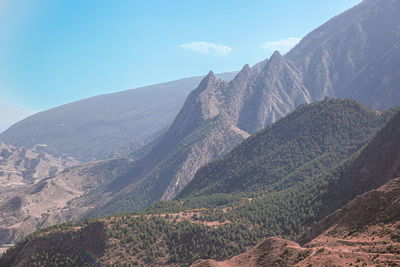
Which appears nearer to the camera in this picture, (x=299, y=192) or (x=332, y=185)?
(x=332, y=185)

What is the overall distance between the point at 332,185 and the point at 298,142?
83.8 m

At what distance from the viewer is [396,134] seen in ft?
327

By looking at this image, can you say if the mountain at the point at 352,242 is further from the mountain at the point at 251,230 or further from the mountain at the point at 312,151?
the mountain at the point at 312,151

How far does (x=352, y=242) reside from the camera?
155 ft

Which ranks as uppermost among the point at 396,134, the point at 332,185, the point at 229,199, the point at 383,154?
the point at 396,134

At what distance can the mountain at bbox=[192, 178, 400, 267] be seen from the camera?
40.8m

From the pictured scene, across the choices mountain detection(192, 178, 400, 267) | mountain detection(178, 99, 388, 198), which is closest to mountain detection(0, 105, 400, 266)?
mountain detection(192, 178, 400, 267)

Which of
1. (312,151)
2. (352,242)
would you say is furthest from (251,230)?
(312,151)

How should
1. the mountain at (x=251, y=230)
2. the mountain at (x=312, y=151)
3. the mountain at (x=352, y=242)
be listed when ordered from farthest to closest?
the mountain at (x=312, y=151)
the mountain at (x=251, y=230)
the mountain at (x=352, y=242)

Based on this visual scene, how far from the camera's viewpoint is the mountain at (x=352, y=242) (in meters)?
40.8

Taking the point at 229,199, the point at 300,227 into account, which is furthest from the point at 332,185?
the point at 229,199

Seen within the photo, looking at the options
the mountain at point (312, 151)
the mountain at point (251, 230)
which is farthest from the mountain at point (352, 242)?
the mountain at point (312, 151)

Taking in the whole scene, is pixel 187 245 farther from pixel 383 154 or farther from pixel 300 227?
pixel 383 154

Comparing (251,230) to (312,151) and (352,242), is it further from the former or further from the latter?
(312,151)
